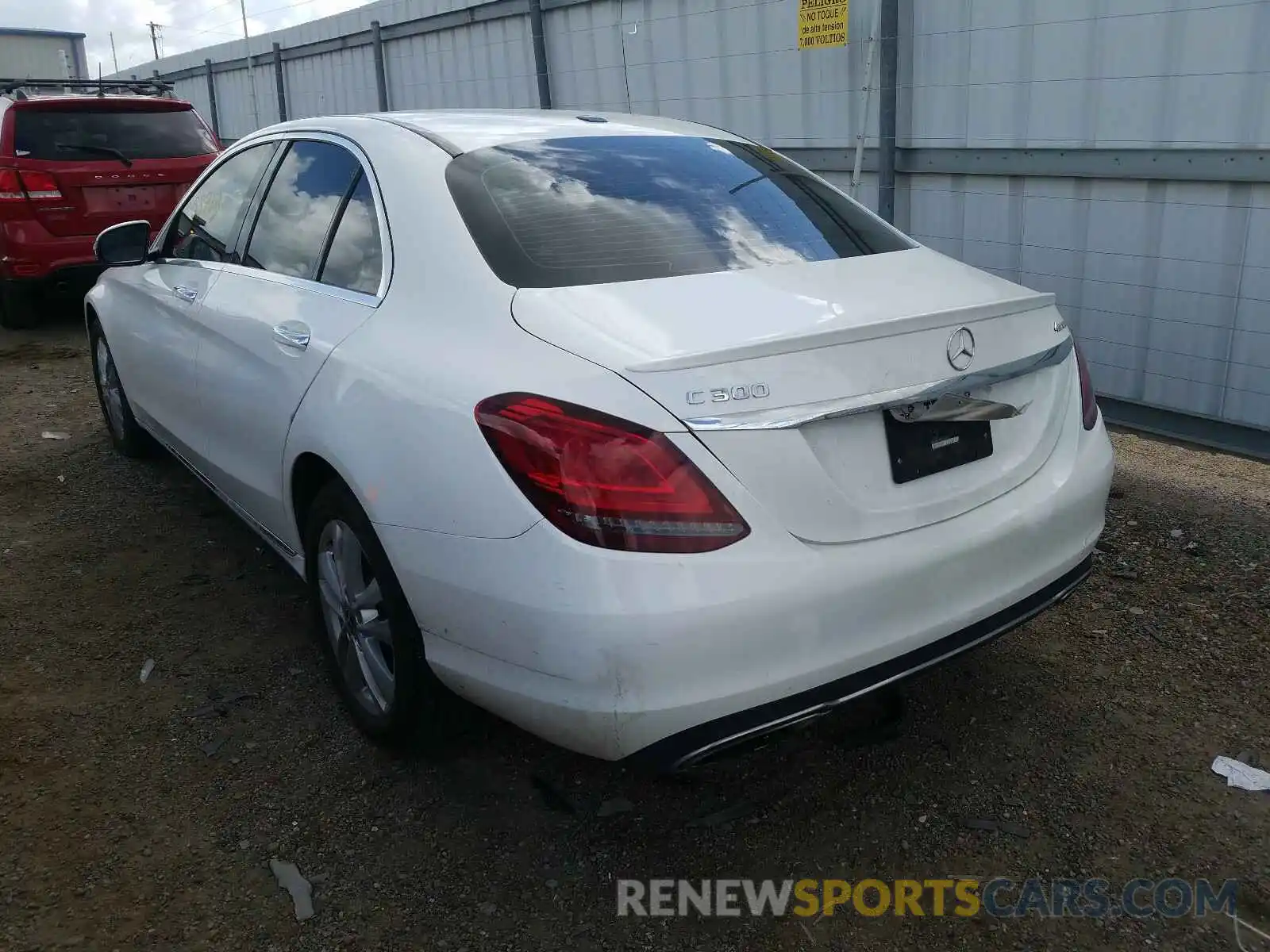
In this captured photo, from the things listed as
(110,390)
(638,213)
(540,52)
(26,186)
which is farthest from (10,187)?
(638,213)

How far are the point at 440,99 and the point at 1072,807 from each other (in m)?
9.32

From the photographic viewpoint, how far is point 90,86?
349 inches

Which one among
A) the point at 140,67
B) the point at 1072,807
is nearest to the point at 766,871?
the point at 1072,807

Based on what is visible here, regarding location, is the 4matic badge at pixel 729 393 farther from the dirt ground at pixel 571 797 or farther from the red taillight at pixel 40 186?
the red taillight at pixel 40 186

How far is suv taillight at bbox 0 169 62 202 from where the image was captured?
25.6 ft

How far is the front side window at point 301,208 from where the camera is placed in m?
3.12

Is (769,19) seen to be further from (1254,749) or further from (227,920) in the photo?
(227,920)

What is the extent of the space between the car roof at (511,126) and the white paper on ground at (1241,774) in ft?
7.53

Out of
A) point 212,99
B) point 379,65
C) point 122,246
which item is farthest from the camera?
point 212,99

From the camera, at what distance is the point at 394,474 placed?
2418 millimetres

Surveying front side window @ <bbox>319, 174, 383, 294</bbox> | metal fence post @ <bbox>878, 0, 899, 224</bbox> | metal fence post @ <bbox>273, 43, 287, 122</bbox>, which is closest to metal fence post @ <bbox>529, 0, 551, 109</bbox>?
metal fence post @ <bbox>878, 0, 899, 224</bbox>

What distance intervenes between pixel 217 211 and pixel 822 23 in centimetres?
365

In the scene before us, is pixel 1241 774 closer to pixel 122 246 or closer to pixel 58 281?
pixel 122 246

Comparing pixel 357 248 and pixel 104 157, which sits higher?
pixel 104 157
